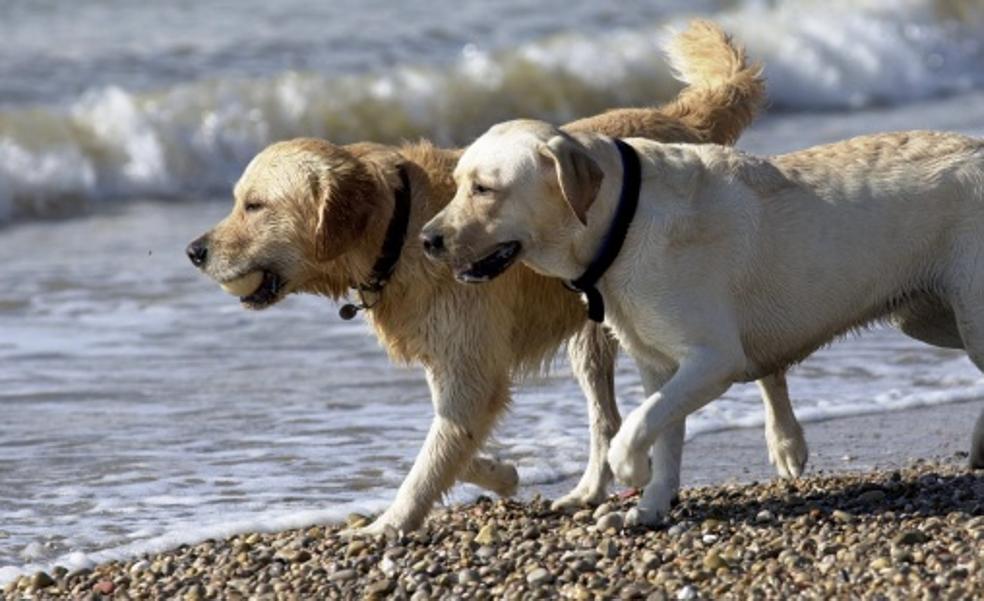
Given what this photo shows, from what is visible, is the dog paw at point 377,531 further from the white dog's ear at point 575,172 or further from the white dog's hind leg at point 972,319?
the white dog's hind leg at point 972,319

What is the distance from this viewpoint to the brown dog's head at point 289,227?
20.0 ft

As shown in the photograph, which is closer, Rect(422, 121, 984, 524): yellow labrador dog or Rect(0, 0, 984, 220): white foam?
Rect(422, 121, 984, 524): yellow labrador dog

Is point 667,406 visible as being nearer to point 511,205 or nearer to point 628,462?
point 628,462

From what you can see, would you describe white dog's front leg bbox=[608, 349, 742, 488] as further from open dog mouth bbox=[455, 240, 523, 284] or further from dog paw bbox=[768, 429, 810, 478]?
dog paw bbox=[768, 429, 810, 478]

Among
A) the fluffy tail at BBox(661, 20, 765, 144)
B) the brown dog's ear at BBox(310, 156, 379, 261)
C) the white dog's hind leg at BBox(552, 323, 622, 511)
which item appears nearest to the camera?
the brown dog's ear at BBox(310, 156, 379, 261)

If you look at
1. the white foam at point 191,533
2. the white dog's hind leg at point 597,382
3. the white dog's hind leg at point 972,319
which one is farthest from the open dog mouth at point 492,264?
the white dog's hind leg at point 972,319

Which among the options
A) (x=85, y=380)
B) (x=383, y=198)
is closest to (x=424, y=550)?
(x=383, y=198)

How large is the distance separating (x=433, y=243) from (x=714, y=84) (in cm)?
199

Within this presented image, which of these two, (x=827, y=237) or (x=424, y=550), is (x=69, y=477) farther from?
(x=827, y=237)

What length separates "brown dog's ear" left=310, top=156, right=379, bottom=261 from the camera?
6.06 meters

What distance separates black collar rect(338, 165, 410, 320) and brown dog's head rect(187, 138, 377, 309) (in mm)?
60

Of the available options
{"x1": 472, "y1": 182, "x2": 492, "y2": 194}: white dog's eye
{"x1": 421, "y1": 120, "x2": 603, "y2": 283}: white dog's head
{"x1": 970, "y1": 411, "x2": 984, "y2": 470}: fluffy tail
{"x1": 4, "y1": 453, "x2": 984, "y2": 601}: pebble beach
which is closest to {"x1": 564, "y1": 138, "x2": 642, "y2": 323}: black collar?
{"x1": 421, "y1": 120, "x2": 603, "y2": 283}: white dog's head

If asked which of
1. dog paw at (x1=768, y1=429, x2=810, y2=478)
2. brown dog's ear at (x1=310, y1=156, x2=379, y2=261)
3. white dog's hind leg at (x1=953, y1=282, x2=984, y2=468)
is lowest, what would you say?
dog paw at (x1=768, y1=429, x2=810, y2=478)

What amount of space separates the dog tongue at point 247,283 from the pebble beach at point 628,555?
77cm
